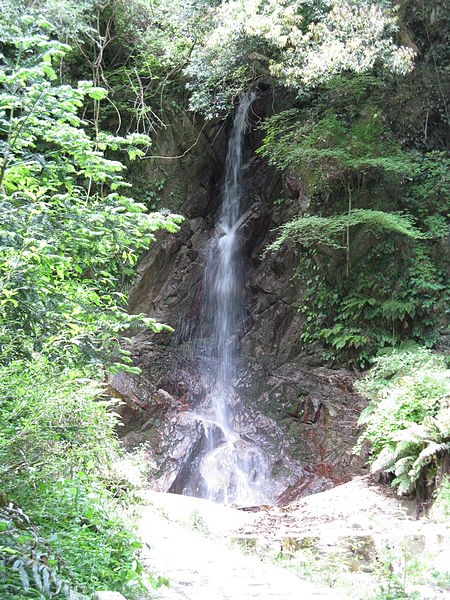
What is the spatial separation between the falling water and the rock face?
0.20 meters

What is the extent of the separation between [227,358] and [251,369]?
76 centimetres

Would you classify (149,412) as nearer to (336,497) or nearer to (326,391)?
(326,391)

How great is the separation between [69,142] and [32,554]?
12.3 ft

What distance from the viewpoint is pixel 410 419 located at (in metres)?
7.33

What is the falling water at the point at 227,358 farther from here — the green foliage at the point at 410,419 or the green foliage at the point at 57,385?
the green foliage at the point at 57,385

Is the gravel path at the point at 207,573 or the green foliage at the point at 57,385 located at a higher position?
the green foliage at the point at 57,385

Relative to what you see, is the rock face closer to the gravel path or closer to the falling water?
the falling water

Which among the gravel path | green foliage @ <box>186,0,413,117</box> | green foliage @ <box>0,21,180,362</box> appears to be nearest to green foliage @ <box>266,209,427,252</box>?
green foliage @ <box>186,0,413,117</box>

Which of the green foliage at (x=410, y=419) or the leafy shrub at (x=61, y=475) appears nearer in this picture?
the leafy shrub at (x=61, y=475)

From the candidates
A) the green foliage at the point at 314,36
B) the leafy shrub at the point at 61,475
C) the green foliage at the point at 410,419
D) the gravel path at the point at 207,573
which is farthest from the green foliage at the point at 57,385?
the green foliage at the point at 314,36

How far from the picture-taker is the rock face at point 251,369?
10.1 m

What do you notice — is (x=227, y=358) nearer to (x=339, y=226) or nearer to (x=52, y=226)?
(x=339, y=226)

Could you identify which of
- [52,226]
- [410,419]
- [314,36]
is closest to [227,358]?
[410,419]

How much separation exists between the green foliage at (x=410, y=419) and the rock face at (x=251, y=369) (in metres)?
1.55
